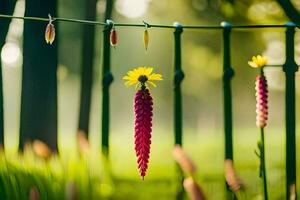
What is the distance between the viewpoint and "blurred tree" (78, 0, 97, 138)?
4.86 metres

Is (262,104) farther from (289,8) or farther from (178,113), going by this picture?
(289,8)

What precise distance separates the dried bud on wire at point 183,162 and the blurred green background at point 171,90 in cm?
26

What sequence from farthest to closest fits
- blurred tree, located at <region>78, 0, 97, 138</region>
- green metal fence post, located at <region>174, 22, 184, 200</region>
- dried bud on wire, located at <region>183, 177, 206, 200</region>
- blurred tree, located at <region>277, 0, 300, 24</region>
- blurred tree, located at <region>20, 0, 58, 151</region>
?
blurred tree, located at <region>78, 0, 97, 138</region>
blurred tree, located at <region>277, 0, 300, 24</region>
blurred tree, located at <region>20, 0, 58, 151</region>
green metal fence post, located at <region>174, 22, 184, 200</region>
dried bud on wire, located at <region>183, 177, 206, 200</region>

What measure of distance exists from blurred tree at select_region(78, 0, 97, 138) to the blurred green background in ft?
0.21

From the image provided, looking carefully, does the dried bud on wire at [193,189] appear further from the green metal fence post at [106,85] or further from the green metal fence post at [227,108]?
the green metal fence post at [106,85]

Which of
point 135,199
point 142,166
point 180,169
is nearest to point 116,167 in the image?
point 135,199

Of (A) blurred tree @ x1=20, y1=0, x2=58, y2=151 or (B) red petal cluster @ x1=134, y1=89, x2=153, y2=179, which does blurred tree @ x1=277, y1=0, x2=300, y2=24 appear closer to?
(A) blurred tree @ x1=20, y1=0, x2=58, y2=151

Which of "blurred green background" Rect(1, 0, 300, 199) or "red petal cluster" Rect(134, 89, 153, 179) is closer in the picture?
"red petal cluster" Rect(134, 89, 153, 179)

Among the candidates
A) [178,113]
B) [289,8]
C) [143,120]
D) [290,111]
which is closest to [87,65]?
[289,8]

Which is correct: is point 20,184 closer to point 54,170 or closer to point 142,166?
point 54,170

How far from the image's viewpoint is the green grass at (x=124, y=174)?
10.6 feet

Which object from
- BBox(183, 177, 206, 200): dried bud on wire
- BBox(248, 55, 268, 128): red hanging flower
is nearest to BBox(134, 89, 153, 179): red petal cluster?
BBox(183, 177, 206, 200): dried bud on wire

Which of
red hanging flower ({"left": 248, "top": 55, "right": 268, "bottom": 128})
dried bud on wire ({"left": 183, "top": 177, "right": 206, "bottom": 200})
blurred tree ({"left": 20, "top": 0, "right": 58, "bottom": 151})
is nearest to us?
dried bud on wire ({"left": 183, "top": 177, "right": 206, "bottom": 200})

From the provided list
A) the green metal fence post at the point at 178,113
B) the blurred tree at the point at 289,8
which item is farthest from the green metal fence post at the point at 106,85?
the blurred tree at the point at 289,8
